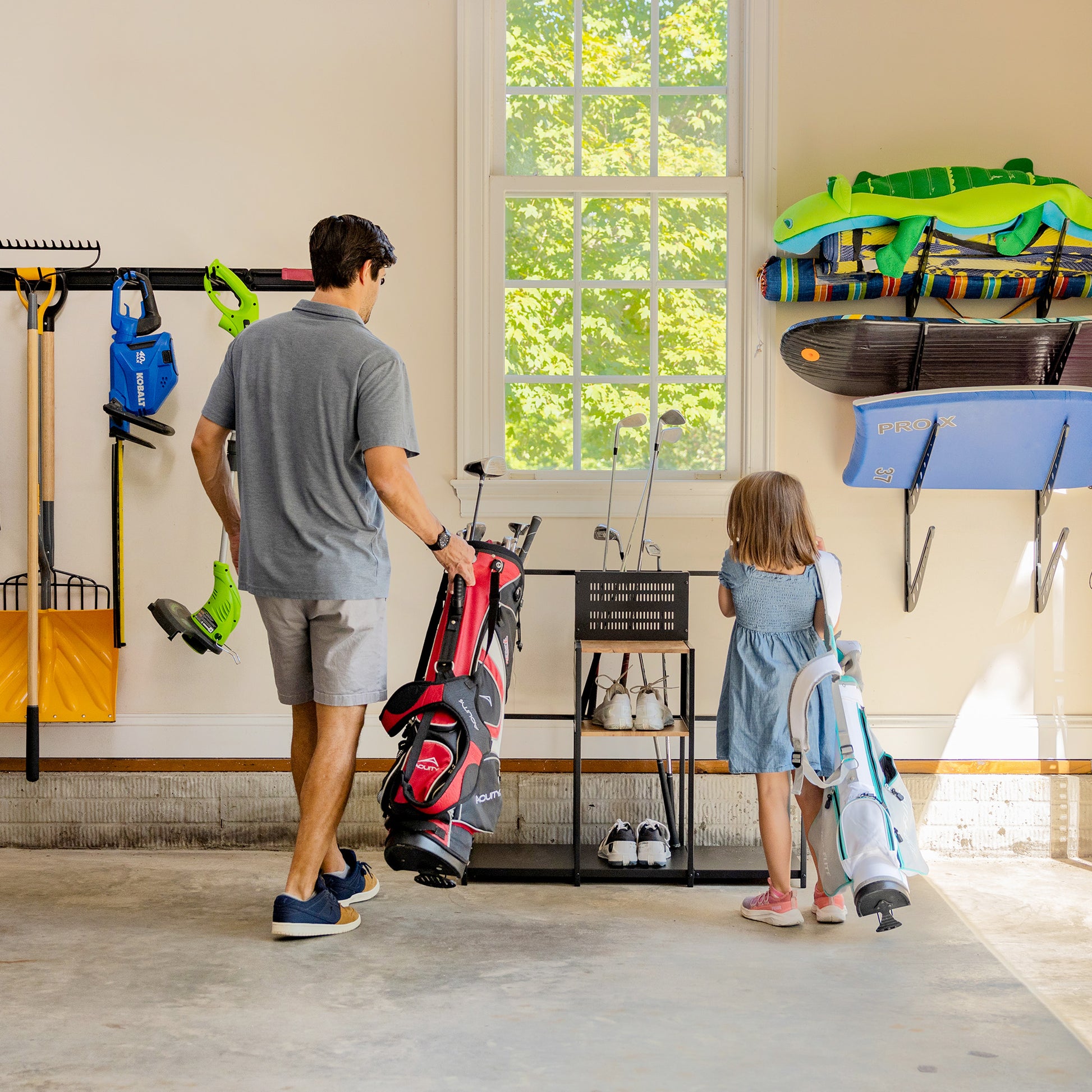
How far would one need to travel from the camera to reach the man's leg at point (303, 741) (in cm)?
258

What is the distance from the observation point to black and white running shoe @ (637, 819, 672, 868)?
303cm

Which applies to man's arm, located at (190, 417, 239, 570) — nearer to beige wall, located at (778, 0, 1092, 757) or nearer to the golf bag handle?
the golf bag handle

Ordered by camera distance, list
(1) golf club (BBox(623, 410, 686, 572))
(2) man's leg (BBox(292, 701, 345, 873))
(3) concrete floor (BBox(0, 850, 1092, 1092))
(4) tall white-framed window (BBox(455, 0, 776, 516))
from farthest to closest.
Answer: (4) tall white-framed window (BBox(455, 0, 776, 516)) → (1) golf club (BBox(623, 410, 686, 572)) → (2) man's leg (BBox(292, 701, 345, 873)) → (3) concrete floor (BBox(0, 850, 1092, 1092))

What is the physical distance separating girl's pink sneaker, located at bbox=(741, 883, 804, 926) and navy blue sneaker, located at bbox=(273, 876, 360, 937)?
1056mm

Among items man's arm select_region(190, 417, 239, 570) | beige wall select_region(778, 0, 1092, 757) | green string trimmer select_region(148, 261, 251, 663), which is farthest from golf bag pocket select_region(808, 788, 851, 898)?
green string trimmer select_region(148, 261, 251, 663)

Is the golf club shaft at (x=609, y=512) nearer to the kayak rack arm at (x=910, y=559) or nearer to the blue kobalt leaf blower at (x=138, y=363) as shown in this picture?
the kayak rack arm at (x=910, y=559)

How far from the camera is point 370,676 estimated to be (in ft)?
8.14

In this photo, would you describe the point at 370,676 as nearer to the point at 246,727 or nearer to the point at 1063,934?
the point at 246,727

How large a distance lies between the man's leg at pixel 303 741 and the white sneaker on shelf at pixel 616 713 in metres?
0.86

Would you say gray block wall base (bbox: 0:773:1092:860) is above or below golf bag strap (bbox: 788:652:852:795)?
below

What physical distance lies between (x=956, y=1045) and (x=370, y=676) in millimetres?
1500

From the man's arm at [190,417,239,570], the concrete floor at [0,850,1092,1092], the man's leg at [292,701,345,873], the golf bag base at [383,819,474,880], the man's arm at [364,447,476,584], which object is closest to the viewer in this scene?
the concrete floor at [0,850,1092,1092]

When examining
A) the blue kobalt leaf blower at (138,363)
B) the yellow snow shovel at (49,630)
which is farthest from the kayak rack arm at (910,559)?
the yellow snow shovel at (49,630)

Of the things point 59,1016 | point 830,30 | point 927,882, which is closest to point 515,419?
point 830,30
